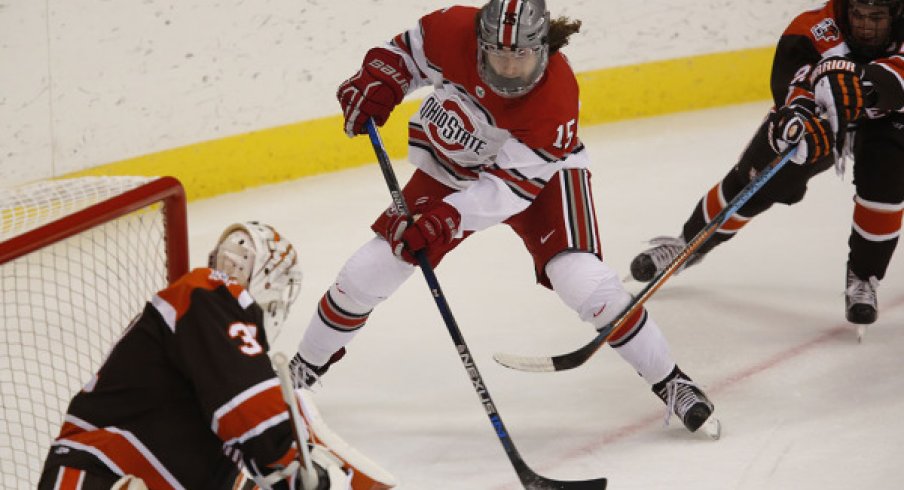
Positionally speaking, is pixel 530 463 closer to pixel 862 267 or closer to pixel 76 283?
pixel 862 267

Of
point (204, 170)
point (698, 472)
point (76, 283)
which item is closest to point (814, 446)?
point (698, 472)

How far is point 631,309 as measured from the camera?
2.62m

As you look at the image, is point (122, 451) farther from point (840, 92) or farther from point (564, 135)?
point (840, 92)

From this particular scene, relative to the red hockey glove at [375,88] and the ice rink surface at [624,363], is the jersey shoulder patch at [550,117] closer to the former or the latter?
the red hockey glove at [375,88]

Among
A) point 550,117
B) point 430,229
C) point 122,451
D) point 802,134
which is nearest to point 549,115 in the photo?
point 550,117

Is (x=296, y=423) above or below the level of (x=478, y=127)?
below

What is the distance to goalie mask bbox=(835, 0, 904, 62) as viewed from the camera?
2.83 meters

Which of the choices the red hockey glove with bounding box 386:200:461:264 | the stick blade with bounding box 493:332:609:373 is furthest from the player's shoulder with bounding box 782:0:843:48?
the red hockey glove with bounding box 386:200:461:264

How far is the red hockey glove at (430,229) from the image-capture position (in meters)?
2.52

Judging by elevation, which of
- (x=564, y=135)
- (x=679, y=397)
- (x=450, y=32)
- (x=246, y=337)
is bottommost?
(x=679, y=397)

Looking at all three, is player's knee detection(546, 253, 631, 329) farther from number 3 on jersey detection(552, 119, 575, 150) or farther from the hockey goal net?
the hockey goal net

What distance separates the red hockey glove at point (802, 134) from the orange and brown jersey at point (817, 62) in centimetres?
7

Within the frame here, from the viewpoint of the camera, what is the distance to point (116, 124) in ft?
13.7

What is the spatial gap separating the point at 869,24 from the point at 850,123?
0.25 meters
